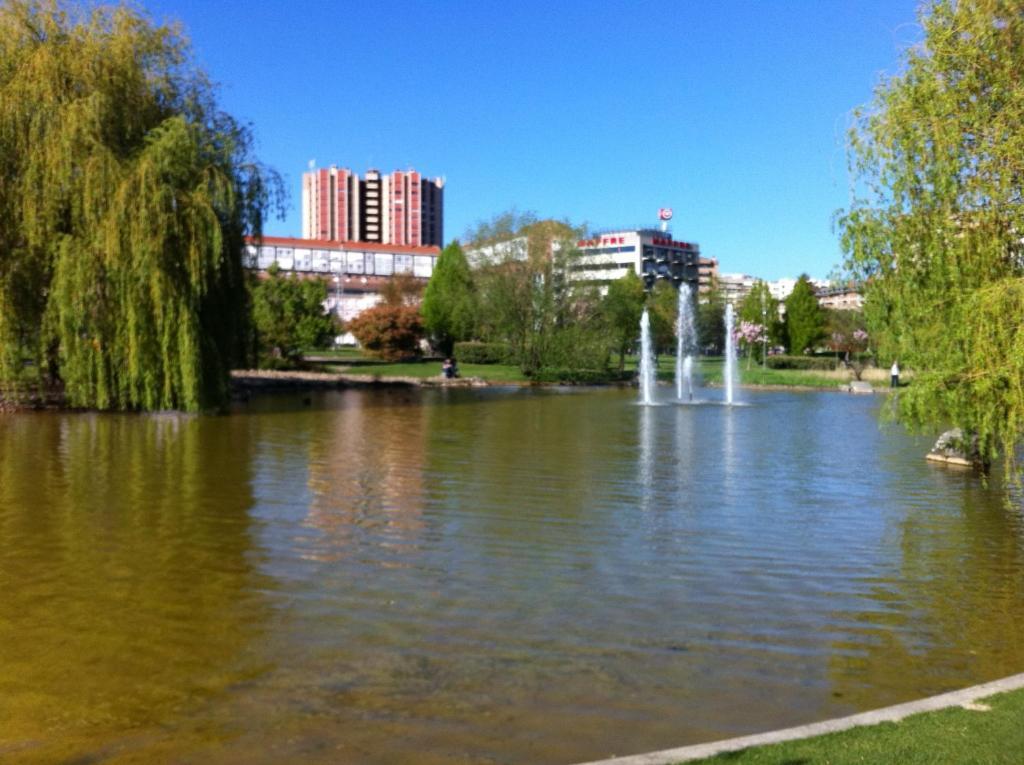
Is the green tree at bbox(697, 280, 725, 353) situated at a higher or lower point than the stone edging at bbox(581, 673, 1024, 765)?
higher

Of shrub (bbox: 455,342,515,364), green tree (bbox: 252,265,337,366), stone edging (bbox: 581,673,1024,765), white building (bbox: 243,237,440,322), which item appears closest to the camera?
stone edging (bbox: 581,673,1024,765)

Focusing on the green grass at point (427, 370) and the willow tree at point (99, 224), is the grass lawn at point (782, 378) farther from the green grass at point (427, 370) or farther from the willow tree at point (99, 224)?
the willow tree at point (99, 224)

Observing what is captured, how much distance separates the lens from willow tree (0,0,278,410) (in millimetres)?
24844

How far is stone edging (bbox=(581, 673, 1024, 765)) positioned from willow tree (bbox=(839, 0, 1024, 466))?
16.3 ft

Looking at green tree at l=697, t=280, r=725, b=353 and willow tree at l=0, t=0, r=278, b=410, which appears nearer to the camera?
willow tree at l=0, t=0, r=278, b=410

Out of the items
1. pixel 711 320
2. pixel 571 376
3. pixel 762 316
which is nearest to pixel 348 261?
pixel 711 320

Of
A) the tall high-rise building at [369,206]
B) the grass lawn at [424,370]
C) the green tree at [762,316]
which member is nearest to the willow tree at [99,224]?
the grass lawn at [424,370]

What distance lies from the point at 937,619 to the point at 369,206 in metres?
192

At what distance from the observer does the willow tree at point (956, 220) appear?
10.2 metres

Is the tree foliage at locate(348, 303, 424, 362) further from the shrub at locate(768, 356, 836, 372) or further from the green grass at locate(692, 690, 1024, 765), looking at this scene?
the green grass at locate(692, 690, 1024, 765)

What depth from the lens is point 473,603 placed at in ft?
28.0

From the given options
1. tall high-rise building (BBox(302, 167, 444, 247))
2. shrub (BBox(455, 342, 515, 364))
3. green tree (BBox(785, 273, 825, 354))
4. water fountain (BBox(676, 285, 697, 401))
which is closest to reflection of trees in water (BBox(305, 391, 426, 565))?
water fountain (BBox(676, 285, 697, 401))

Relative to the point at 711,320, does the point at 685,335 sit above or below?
below

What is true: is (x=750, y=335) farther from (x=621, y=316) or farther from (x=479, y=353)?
(x=479, y=353)
